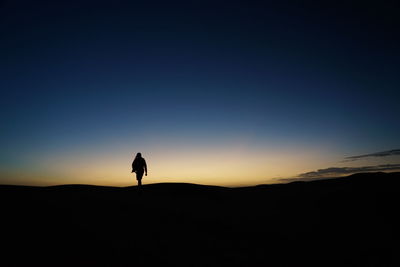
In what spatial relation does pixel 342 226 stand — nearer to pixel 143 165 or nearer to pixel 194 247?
pixel 194 247

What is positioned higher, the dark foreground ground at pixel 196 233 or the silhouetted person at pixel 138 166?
the silhouetted person at pixel 138 166

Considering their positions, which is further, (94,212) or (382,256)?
(94,212)

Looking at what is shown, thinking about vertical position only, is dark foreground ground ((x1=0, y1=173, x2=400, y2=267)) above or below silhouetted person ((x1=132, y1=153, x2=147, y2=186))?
below

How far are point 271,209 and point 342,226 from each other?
313 cm

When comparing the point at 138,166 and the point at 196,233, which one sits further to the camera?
the point at 138,166

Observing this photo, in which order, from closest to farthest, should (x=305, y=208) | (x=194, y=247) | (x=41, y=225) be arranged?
1. (x=194, y=247)
2. (x=41, y=225)
3. (x=305, y=208)

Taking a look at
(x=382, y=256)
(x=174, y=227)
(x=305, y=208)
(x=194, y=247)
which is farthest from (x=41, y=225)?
(x=305, y=208)

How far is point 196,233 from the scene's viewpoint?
291 inches

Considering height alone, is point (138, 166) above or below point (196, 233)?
above

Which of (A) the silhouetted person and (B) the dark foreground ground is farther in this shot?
(A) the silhouetted person

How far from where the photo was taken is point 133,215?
879cm

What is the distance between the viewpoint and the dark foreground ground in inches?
219

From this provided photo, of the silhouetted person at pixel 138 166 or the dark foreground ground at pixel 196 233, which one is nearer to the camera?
the dark foreground ground at pixel 196 233

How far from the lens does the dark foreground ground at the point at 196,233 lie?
5562mm
